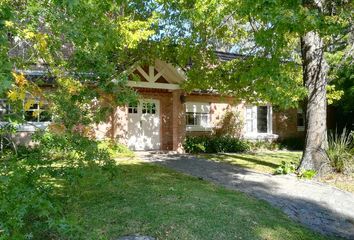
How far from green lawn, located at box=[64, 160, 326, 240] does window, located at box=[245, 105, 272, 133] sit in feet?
44.4

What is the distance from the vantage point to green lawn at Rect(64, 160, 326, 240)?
6262mm

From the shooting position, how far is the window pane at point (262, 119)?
2311 centimetres

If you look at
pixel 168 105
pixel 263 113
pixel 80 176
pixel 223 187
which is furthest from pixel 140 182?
pixel 263 113

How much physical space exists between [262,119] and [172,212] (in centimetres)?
1705

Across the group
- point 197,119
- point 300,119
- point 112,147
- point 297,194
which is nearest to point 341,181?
point 297,194

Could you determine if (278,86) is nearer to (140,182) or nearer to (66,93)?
(140,182)

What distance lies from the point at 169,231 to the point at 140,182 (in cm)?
364

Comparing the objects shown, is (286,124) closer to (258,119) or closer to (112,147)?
(258,119)

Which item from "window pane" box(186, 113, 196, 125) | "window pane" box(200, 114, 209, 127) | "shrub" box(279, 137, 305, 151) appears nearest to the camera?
"window pane" box(186, 113, 196, 125)

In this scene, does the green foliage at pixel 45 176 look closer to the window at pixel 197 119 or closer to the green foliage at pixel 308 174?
the green foliage at pixel 308 174

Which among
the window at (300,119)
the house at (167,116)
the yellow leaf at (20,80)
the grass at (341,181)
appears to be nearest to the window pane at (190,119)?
the house at (167,116)

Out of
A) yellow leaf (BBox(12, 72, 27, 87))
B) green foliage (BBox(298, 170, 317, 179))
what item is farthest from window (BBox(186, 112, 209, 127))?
yellow leaf (BBox(12, 72, 27, 87))

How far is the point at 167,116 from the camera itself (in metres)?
19.1

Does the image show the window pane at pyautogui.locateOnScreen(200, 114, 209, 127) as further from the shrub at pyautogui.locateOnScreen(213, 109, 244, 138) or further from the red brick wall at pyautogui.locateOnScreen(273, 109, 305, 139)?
the red brick wall at pyautogui.locateOnScreen(273, 109, 305, 139)
